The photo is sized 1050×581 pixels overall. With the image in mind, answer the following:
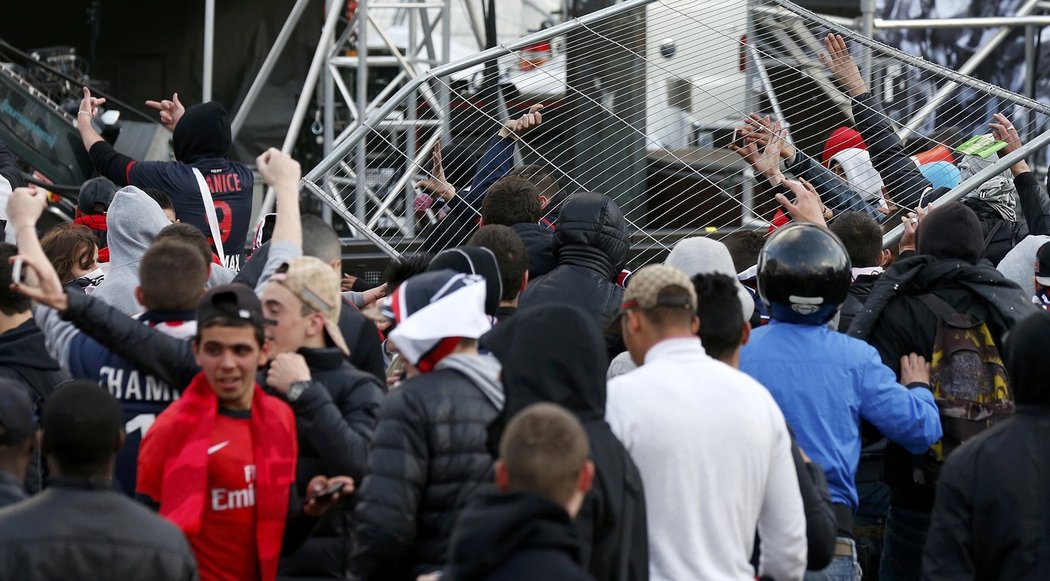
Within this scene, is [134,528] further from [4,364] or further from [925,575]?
[925,575]

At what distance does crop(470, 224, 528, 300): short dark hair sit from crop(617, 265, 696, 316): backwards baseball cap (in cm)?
120

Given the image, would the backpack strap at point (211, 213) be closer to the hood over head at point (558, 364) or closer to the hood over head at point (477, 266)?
the hood over head at point (477, 266)

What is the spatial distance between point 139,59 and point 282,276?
1096 cm

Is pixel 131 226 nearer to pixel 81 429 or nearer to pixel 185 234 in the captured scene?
pixel 185 234

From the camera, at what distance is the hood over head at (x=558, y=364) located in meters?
3.49

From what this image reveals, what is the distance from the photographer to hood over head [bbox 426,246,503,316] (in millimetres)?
4414

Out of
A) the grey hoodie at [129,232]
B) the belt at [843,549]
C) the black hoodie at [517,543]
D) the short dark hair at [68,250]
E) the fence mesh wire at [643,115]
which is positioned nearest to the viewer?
the black hoodie at [517,543]

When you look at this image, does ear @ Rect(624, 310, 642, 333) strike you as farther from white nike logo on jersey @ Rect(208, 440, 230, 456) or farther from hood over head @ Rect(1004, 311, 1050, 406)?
white nike logo on jersey @ Rect(208, 440, 230, 456)

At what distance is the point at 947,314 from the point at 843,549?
42.0 inches

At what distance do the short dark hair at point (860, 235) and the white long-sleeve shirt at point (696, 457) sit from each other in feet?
7.18

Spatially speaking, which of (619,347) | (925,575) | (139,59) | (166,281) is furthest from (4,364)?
(139,59)

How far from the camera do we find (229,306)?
161 inches

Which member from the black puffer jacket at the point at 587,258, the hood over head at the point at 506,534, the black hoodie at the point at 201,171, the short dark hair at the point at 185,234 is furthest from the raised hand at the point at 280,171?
the black hoodie at the point at 201,171

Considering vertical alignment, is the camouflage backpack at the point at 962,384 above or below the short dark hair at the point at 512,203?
below
